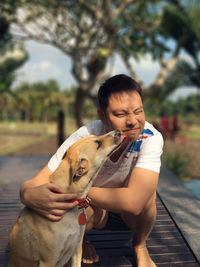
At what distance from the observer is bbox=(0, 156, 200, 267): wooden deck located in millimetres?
2330

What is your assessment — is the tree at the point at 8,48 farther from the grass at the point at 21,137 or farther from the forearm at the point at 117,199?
the forearm at the point at 117,199

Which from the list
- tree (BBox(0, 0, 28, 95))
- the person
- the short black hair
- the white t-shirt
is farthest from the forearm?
tree (BBox(0, 0, 28, 95))

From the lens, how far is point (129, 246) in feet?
8.50

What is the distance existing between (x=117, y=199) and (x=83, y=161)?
15.9 inches

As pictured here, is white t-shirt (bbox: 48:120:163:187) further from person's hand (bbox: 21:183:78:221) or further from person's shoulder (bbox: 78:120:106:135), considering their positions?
person's hand (bbox: 21:183:78:221)

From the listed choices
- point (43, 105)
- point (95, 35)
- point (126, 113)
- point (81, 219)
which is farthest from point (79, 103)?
point (43, 105)

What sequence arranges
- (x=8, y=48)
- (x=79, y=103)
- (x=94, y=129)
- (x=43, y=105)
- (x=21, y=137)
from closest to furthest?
(x=94, y=129) → (x=8, y=48) → (x=79, y=103) → (x=21, y=137) → (x=43, y=105)

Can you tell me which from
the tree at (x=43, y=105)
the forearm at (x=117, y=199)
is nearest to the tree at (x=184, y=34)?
the forearm at (x=117, y=199)

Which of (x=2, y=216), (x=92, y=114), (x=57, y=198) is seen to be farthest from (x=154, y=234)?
(x=92, y=114)

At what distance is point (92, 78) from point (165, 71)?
2344mm

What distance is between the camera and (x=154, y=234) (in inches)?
111

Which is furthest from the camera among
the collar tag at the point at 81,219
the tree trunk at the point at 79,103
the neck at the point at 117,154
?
the tree trunk at the point at 79,103

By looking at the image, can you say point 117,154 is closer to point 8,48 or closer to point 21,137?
point 8,48

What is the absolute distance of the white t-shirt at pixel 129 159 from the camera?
79.6 inches
